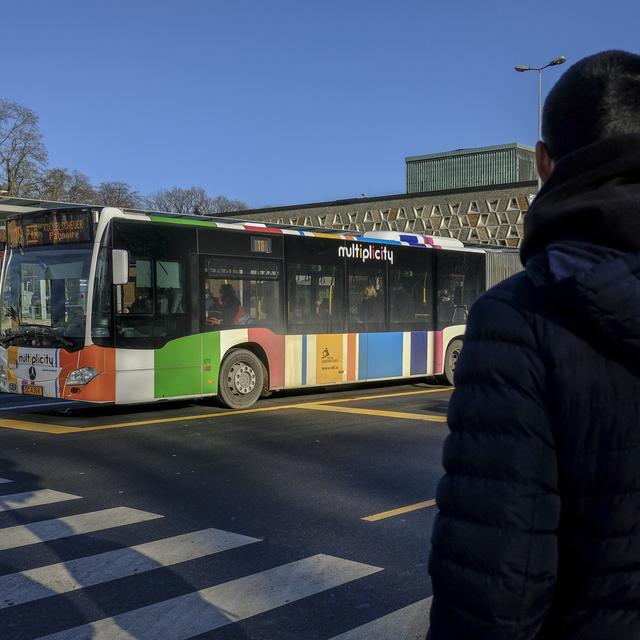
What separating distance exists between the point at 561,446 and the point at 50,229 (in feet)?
37.3

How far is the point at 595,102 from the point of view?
158 cm

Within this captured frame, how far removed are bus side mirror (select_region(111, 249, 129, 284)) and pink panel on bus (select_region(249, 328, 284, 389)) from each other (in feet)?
9.41

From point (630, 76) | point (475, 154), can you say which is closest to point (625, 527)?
point (630, 76)

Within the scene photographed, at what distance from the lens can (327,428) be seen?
11.0 m

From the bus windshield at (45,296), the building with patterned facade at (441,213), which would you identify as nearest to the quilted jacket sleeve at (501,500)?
the bus windshield at (45,296)

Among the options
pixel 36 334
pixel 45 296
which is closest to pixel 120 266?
pixel 45 296

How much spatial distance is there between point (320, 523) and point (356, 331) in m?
8.92

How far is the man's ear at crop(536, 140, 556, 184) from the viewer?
1.67 metres

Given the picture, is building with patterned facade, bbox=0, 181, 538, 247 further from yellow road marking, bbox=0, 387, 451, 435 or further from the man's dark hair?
the man's dark hair

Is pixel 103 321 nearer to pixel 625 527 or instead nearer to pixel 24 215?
pixel 24 215

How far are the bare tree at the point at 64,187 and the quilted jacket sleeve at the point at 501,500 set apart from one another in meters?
59.6

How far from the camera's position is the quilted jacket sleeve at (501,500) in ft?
4.87

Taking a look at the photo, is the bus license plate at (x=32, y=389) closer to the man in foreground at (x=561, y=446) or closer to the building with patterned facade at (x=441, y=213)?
the man in foreground at (x=561, y=446)

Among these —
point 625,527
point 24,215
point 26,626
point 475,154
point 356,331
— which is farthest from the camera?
point 475,154
